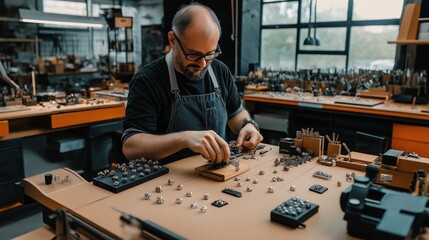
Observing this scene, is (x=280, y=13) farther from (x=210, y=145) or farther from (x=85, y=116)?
(x=210, y=145)

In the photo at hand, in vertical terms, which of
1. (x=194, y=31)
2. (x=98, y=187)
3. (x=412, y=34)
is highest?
(x=412, y=34)

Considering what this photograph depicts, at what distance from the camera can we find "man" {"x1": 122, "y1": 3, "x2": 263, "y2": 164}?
1.52 meters

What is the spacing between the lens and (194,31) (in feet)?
5.10

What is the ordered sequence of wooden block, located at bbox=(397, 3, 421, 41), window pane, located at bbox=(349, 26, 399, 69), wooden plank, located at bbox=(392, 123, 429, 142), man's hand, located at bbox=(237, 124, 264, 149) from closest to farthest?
man's hand, located at bbox=(237, 124, 264, 149), wooden plank, located at bbox=(392, 123, 429, 142), wooden block, located at bbox=(397, 3, 421, 41), window pane, located at bbox=(349, 26, 399, 69)

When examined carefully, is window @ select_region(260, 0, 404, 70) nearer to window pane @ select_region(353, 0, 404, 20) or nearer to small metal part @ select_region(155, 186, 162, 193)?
window pane @ select_region(353, 0, 404, 20)

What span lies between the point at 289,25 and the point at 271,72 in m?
1.09

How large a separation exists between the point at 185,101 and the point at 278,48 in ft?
16.1

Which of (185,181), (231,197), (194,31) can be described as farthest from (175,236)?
(194,31)

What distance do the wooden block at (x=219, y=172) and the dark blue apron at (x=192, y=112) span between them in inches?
14.9

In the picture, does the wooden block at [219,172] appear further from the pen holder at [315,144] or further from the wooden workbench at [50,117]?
the wooden workbench at [50,117]

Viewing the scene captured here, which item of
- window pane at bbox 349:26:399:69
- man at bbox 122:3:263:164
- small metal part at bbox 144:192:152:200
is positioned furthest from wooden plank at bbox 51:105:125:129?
window pane at bbox 349:26:399:69

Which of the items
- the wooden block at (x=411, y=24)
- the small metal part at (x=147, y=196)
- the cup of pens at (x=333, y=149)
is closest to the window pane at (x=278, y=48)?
the wooden block at (x=411, y=24)

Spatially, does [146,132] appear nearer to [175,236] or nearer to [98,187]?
[98,187]

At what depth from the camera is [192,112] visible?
1.86m
